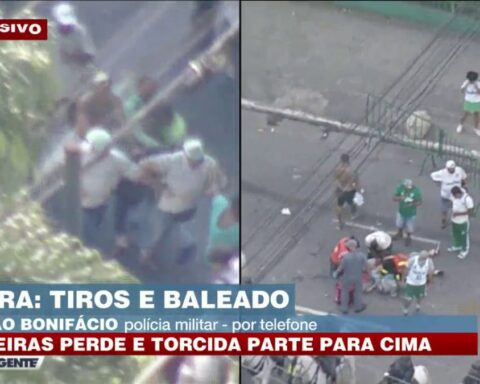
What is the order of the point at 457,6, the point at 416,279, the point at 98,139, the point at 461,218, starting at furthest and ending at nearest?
1. the point at 457,6
2. the point at 98,139
3. the point at 461,218
4. the point at 416,279

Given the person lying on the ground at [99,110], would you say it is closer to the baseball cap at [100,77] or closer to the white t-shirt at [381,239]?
the baseball cap at [100,77]

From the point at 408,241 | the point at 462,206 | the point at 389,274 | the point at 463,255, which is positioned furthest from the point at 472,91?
the point at 389,274

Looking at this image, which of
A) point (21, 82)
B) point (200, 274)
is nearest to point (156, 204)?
point (200, 274)

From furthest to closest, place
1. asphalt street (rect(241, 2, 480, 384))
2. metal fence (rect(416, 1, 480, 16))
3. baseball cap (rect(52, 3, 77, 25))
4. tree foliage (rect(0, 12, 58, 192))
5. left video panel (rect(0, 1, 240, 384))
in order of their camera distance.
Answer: metal fence (rect(416, 1, 480, 16)) → baseball cap (rect(52, 3, 77, 25)) → asphalt street (rect(241, 2, 480, 384)) → tree foliage (rect(0, 12, 58, 192)) → left video panel (rect(0, 1, 240, 384))

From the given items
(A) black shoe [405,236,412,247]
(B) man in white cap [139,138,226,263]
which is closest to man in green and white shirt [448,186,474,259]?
(A) black shoe [405,236,412,247]

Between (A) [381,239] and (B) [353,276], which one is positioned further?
(A) [381,239]

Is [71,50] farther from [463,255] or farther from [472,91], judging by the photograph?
[463,255]

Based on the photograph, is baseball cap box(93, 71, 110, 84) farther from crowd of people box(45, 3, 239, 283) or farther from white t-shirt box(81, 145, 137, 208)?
white t-shirt box(81, 145, 137, 208)

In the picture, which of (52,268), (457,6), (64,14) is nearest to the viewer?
(52,268)
